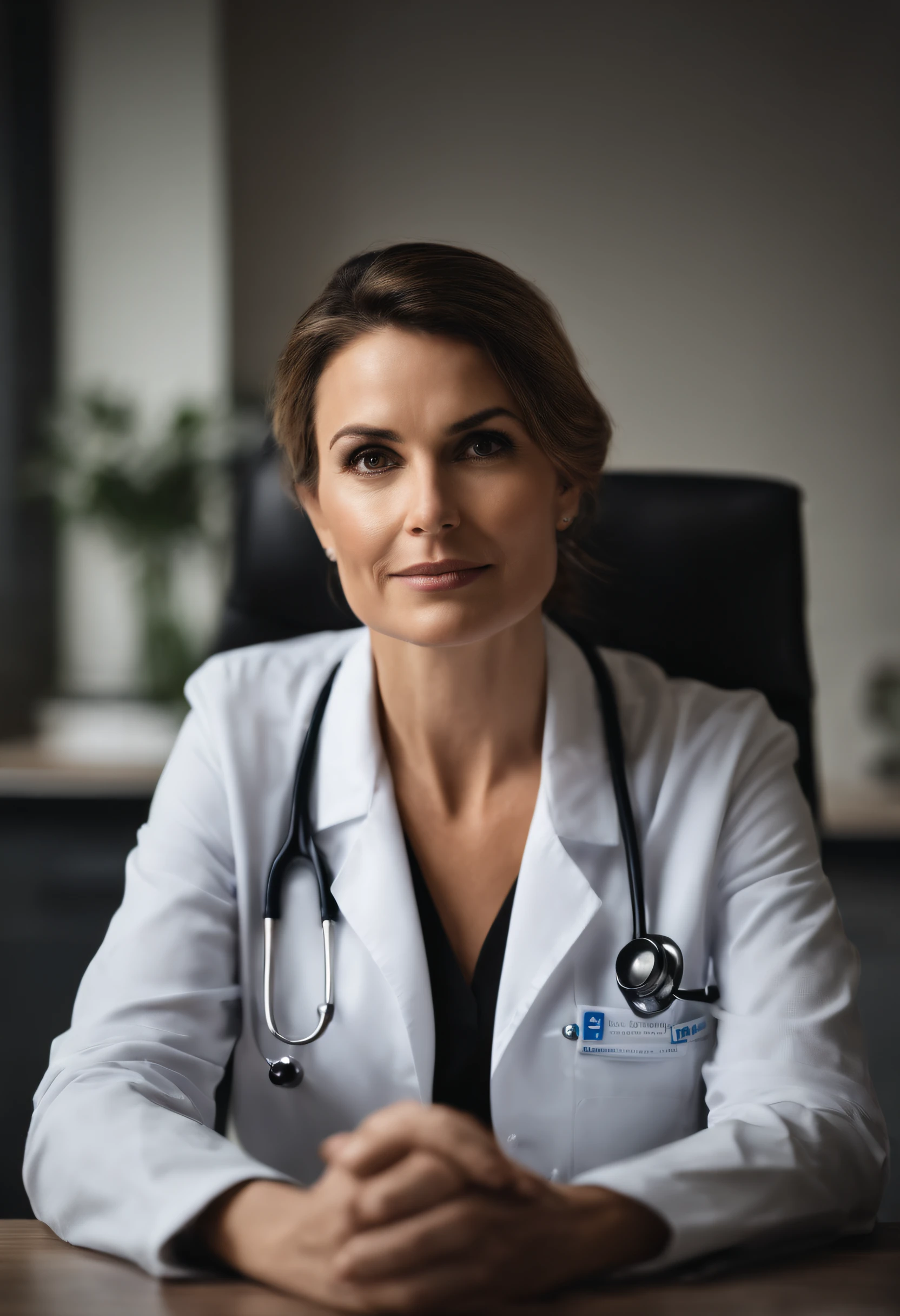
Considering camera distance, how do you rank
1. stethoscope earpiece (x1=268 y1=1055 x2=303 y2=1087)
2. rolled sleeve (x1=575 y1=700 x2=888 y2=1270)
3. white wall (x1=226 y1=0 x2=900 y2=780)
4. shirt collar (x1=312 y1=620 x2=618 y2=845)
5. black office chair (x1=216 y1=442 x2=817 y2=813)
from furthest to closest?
1. white wall (x1=226 y1=0 x2=900 y2=780)
2. black office chair (x1=216 y1=442 x2=817 y2=813)
3. shirt collar (x1=312 y1=620 x2=618 y2=845)
4. stethoscope earpiece (x1=268 y1=1055 x2=303 y2=1087)
5. rolled sleeve (x1=575 y1=700 x2=888 y2=1270)

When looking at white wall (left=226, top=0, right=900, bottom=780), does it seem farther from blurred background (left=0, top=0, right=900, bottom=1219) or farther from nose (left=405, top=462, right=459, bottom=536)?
nose (left=405, top=462, right=459, bottom=536)

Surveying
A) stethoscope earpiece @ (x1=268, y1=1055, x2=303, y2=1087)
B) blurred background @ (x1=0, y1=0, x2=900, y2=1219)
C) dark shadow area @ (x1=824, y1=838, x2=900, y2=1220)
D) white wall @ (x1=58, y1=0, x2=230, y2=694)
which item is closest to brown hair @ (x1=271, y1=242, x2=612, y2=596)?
stethoscope earpiece @ (x1=268, y1=1055, x2=303, y2=1087)

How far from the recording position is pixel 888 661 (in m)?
3.16

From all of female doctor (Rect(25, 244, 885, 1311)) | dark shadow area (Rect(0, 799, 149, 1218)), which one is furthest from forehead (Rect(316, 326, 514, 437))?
dark shadow area (Rect(0, 799, 149, 1218))

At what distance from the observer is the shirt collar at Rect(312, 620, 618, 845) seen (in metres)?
1.18

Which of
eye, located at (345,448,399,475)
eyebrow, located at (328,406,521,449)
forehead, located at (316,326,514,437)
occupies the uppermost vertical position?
forehead, located at (316,326,514,437)

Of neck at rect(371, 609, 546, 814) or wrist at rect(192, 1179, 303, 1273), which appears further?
neck at rect(371, 609, 546, 814)

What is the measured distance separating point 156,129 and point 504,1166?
127 inches

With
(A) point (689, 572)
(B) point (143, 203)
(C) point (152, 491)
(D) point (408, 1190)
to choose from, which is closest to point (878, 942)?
(A) point (689, 572)

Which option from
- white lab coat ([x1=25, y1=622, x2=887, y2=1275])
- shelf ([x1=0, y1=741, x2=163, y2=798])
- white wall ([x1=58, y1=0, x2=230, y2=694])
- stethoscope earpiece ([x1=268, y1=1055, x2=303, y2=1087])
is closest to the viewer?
white lab coat ([x1=25, y1=622, x2=887, y2=1275])

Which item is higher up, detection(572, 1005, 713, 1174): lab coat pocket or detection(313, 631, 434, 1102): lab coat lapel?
detection(313, 631, 434, 1102): lab coat lapel

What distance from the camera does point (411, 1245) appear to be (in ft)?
2.25

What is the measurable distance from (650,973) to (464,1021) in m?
0.19

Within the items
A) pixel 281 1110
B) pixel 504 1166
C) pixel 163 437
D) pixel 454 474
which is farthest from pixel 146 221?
pixel 504 1166
